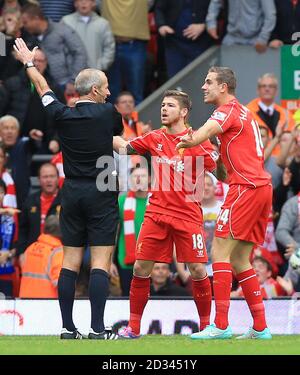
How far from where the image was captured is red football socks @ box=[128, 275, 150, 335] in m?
11.9

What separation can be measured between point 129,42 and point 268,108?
7.87 ft

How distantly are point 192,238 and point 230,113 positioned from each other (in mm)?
1221

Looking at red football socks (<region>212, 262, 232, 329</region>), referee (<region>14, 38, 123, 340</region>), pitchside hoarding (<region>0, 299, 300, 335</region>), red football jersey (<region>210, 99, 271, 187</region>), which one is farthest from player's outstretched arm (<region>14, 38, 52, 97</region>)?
pitchside hoarding (<region>0, 299, 300, 335</region>)

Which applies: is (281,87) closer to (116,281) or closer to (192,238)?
(116,281)

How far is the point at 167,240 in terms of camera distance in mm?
11922

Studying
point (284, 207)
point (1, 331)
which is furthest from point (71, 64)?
point (1, 331)

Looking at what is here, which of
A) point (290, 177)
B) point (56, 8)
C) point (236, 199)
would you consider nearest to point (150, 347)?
point (236, 199)

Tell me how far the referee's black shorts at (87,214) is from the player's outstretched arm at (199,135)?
868 mm

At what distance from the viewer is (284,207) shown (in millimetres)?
15766

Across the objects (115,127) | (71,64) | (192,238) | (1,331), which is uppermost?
(71,64)

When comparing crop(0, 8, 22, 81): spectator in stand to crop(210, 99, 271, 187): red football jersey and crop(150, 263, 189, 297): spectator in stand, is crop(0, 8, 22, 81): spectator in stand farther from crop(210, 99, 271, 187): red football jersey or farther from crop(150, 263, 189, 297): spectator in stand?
crop(210, 99, 271, 187): red football jersey

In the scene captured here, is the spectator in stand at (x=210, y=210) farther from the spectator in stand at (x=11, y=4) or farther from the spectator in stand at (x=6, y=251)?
the spectator in stand at (x=11, y=4)

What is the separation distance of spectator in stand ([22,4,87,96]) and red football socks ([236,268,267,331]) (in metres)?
6.84

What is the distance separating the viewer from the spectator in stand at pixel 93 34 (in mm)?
18328
